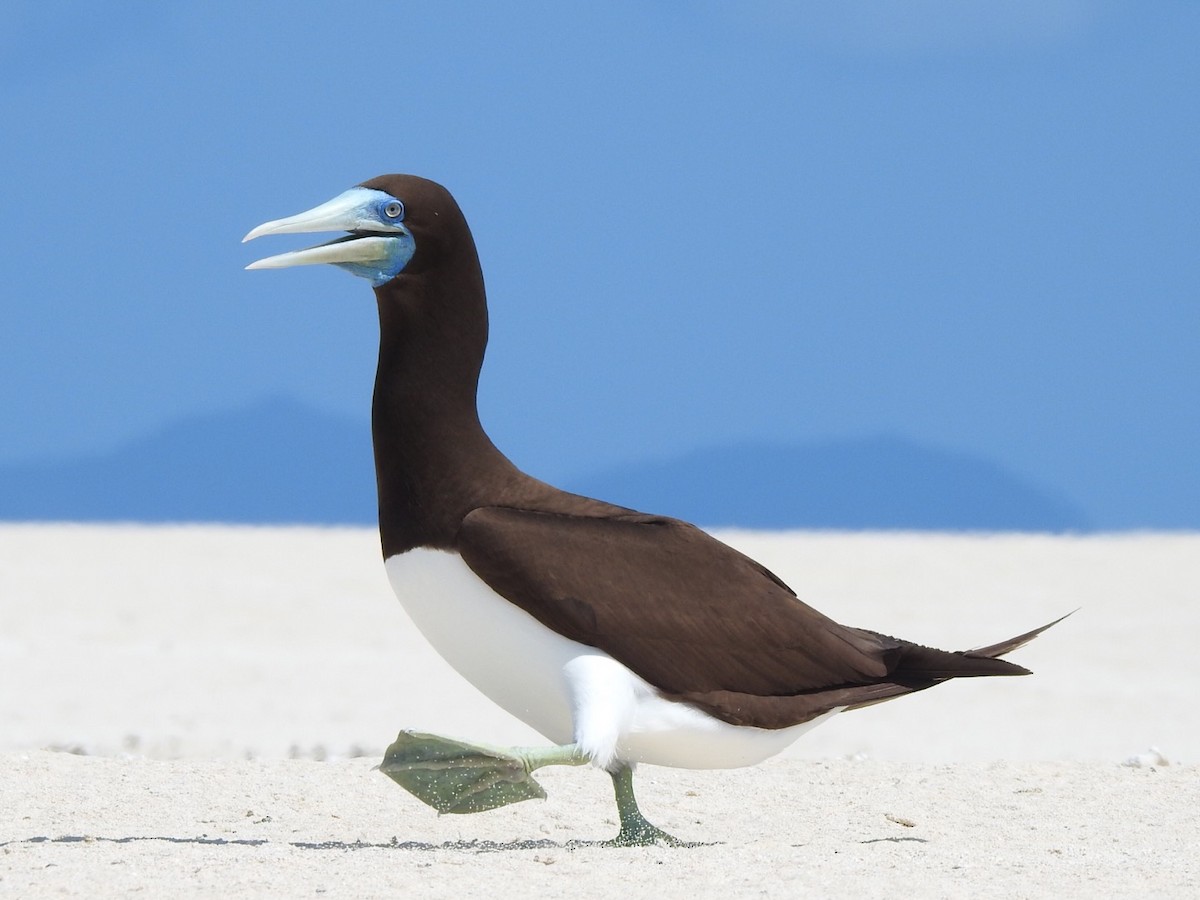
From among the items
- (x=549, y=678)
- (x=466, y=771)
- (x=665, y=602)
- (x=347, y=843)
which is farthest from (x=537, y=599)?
(x=347, y=843)

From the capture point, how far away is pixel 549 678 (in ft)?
16.4

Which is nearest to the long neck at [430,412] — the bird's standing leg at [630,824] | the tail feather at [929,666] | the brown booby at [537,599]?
the brown booby at [537,599]

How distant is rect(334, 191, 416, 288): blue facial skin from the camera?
532cm

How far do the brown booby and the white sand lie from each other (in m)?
0.40

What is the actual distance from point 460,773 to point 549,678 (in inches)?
16.0

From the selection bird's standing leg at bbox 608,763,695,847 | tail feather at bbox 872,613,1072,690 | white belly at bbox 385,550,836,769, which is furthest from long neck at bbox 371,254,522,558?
tail feather at bbox 872,613,1072,690

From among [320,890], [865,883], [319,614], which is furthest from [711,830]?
[319,614]

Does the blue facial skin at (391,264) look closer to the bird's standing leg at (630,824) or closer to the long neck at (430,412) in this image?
the long neck at (430,412)

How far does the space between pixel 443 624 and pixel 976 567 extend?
1888 centimetres

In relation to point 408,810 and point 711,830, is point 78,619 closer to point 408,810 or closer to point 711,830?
point 408,810

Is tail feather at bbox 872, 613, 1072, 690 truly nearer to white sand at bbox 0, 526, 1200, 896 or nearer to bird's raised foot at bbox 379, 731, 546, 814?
white sand at bbox 0, 526, 1200, 896

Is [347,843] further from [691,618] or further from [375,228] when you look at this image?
[375,228]

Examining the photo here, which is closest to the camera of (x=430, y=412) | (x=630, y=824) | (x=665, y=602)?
(x=665, y=602)

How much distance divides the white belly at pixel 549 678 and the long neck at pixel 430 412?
0.15m
